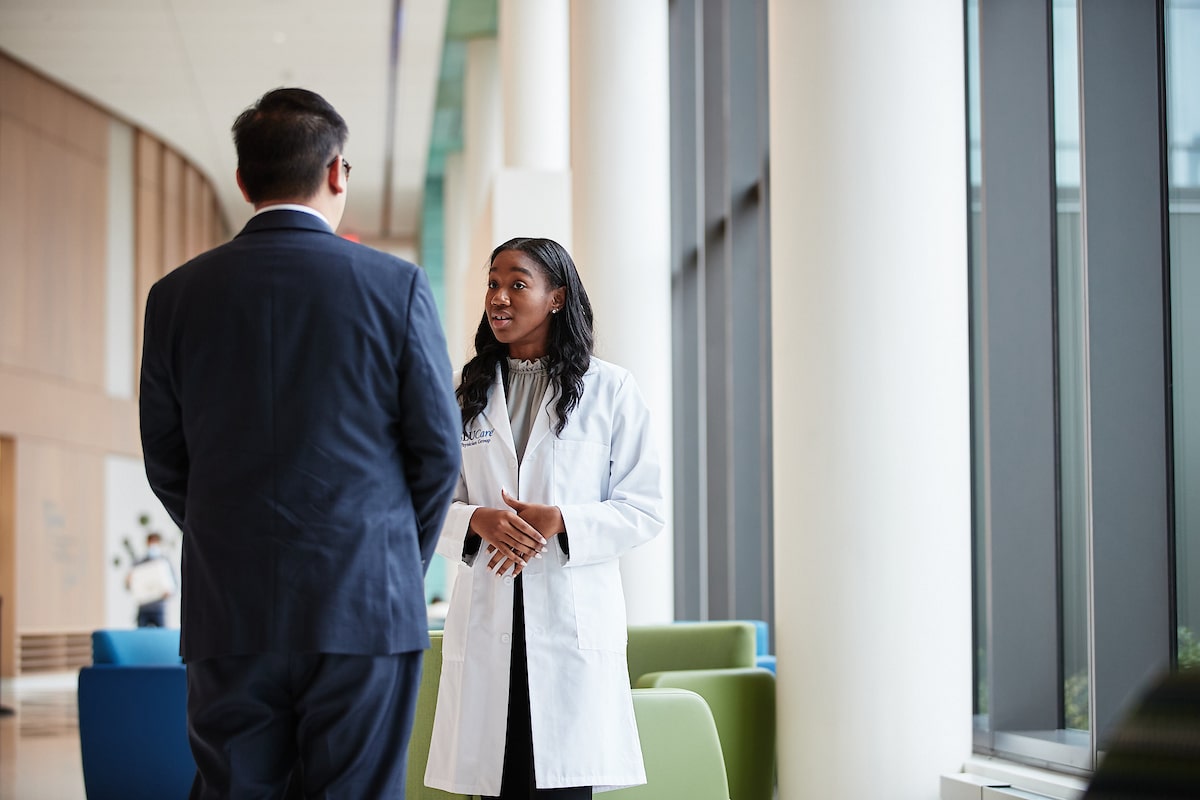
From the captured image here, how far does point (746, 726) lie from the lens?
4082mm

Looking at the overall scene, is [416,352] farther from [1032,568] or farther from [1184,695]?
[1032,568]

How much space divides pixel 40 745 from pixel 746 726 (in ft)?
21.0

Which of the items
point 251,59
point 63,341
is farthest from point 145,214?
point 251,59

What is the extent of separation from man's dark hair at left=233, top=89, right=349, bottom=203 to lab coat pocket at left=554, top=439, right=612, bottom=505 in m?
0.88

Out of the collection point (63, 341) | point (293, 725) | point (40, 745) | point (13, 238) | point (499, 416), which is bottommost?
point (40, 745)

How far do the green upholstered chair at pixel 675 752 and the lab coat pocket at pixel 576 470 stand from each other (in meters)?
0.66

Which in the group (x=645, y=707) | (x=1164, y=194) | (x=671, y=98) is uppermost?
(x=671, y=98)

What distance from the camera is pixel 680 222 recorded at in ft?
29.6

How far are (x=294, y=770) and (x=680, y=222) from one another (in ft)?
23.9

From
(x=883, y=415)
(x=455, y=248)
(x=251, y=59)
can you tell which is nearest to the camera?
(x=883, y=415)

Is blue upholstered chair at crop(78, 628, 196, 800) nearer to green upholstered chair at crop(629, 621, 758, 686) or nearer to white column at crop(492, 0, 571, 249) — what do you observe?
green upholstered chair at crop(629, 621, 758, 686)

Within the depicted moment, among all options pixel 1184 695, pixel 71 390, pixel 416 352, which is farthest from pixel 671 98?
pixel 71 390

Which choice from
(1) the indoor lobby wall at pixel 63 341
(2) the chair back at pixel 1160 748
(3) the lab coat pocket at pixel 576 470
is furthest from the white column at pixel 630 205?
(1) the indoor lobby wall at pixel 63 341

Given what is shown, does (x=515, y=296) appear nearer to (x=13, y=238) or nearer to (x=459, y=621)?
(x=459, y=621)
